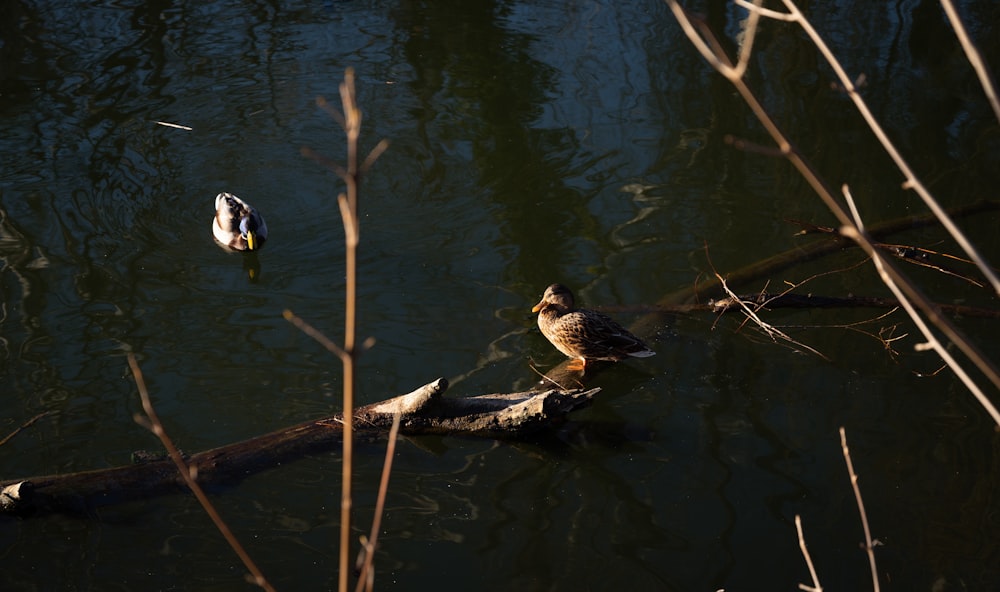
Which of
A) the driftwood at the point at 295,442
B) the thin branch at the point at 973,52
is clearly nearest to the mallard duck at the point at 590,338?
the driftwood at the point at 295,442

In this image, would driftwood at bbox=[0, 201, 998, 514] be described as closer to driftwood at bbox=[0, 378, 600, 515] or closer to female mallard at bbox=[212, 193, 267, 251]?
driftwood at bbox=[0, 378, 600, 515]

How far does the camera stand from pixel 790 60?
10430 mm

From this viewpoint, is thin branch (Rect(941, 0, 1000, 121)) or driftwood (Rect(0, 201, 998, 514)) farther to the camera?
driftwood (Rect(0, 201, 998, 514))

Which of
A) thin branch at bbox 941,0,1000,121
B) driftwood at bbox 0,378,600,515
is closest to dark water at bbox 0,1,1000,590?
driftwood at bbox 0,378,600,515

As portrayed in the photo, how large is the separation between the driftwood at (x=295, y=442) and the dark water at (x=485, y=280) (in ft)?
0.28

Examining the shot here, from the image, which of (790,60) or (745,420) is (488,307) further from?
(790,60)

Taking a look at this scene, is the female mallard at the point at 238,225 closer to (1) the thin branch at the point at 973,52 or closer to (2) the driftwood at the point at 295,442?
(2) the driftwood at the point at 295,442

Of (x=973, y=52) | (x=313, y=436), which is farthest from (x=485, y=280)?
(x=973, y=52)

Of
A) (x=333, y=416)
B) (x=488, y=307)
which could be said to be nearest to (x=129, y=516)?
(x=333, y=416)

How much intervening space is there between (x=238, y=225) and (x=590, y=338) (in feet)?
9.15

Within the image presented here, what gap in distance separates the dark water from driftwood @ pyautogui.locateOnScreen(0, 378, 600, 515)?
0.28ft

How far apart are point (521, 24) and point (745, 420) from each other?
6.80 meters

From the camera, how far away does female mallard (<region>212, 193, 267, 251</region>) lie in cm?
689

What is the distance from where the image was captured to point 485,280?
659 centimetres
